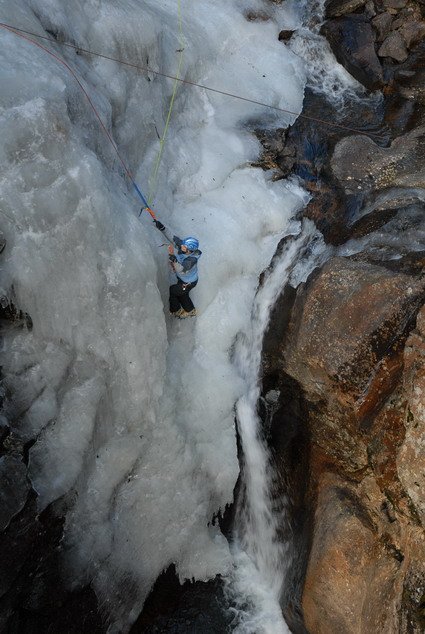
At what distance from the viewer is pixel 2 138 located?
168 inches

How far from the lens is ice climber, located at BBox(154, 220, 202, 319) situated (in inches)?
214

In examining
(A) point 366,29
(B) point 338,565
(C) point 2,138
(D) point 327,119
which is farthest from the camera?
(A) point 366,29

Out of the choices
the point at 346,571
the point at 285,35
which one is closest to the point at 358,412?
the point at 346,571

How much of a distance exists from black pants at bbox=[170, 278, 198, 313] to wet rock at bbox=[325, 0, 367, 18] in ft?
21.5

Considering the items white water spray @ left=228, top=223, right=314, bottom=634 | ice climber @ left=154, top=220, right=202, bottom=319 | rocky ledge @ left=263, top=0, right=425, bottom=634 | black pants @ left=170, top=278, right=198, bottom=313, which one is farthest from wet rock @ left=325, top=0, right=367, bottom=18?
black pants @ left=170, top=278, right=198, bottom=313

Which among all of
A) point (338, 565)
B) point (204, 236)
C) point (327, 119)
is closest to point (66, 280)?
point (204, 236)

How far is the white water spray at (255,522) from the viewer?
615 cm

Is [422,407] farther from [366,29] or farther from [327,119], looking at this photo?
[366,29]

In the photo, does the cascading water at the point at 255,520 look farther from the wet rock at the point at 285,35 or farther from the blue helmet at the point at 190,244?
the wet rock at the point at 285,35

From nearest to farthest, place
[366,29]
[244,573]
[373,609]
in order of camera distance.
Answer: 1. [373,609]
2. [244,573]
3. [366,29]

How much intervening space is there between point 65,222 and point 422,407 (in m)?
3.54

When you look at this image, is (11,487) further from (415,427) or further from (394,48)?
(394,48)

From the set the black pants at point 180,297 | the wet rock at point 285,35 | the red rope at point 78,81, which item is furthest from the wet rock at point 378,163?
the red rope at point 78,81

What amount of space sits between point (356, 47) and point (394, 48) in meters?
0.63
